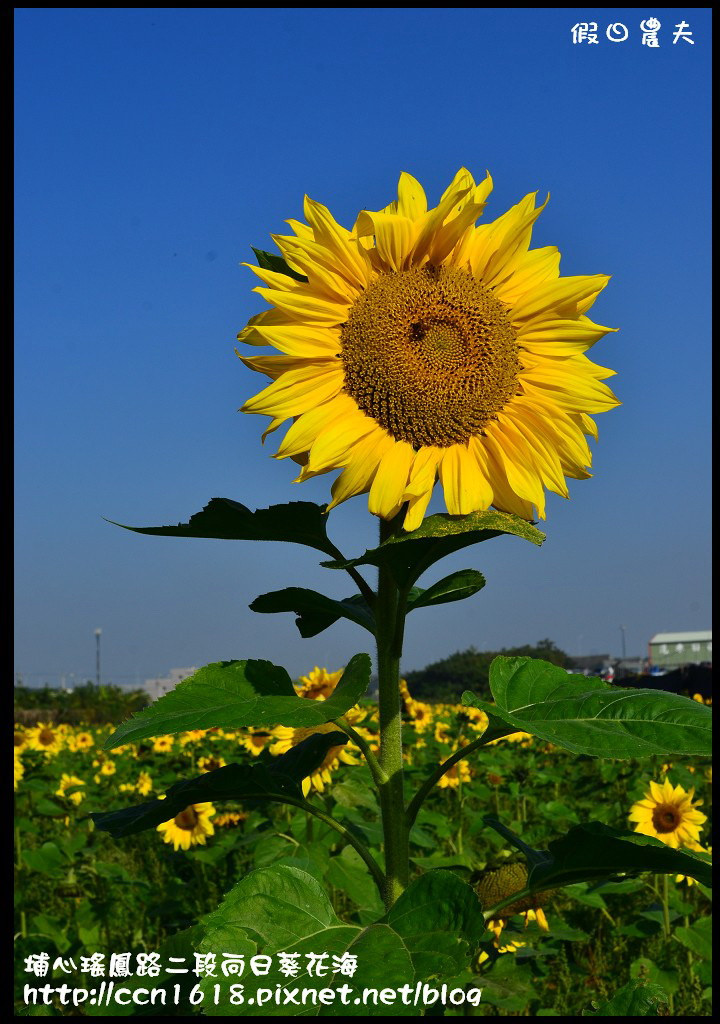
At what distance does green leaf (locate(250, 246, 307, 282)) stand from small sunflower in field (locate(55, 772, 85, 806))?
209 inches

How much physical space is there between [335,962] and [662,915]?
3.17 meters

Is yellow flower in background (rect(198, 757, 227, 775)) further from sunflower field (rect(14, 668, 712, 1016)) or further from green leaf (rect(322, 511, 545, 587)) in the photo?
green leaf (rect(322, 511, 545, 587))

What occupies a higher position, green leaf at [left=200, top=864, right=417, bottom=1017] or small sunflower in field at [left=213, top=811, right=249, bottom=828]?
green leaf at [left=200, top=864, right=417, bottom=1017]

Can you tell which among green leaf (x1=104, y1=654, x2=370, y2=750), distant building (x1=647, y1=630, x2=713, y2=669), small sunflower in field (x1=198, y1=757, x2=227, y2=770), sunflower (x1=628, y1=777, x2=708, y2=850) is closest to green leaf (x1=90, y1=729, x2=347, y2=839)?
green leaf (x1=104, y1=654, x2=370, y2=750)

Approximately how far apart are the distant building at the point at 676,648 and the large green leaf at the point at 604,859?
4324 centimetres

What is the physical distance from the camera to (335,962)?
1.48 metres

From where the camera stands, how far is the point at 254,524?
177 centimetres

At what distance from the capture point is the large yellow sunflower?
1.79 metres

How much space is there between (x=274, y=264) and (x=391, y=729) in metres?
0.98

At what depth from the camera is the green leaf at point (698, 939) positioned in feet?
12.6

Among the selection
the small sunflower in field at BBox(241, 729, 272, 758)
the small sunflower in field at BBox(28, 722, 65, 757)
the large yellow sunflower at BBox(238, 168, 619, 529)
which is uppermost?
the large yellow sunflower at BBox(238, 168, 619, 529)

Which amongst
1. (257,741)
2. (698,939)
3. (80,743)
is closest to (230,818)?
(257,741)

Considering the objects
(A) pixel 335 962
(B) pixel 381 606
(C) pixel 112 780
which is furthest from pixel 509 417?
(C) pixel 112 780

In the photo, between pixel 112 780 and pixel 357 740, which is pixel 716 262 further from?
pixel 112 780
